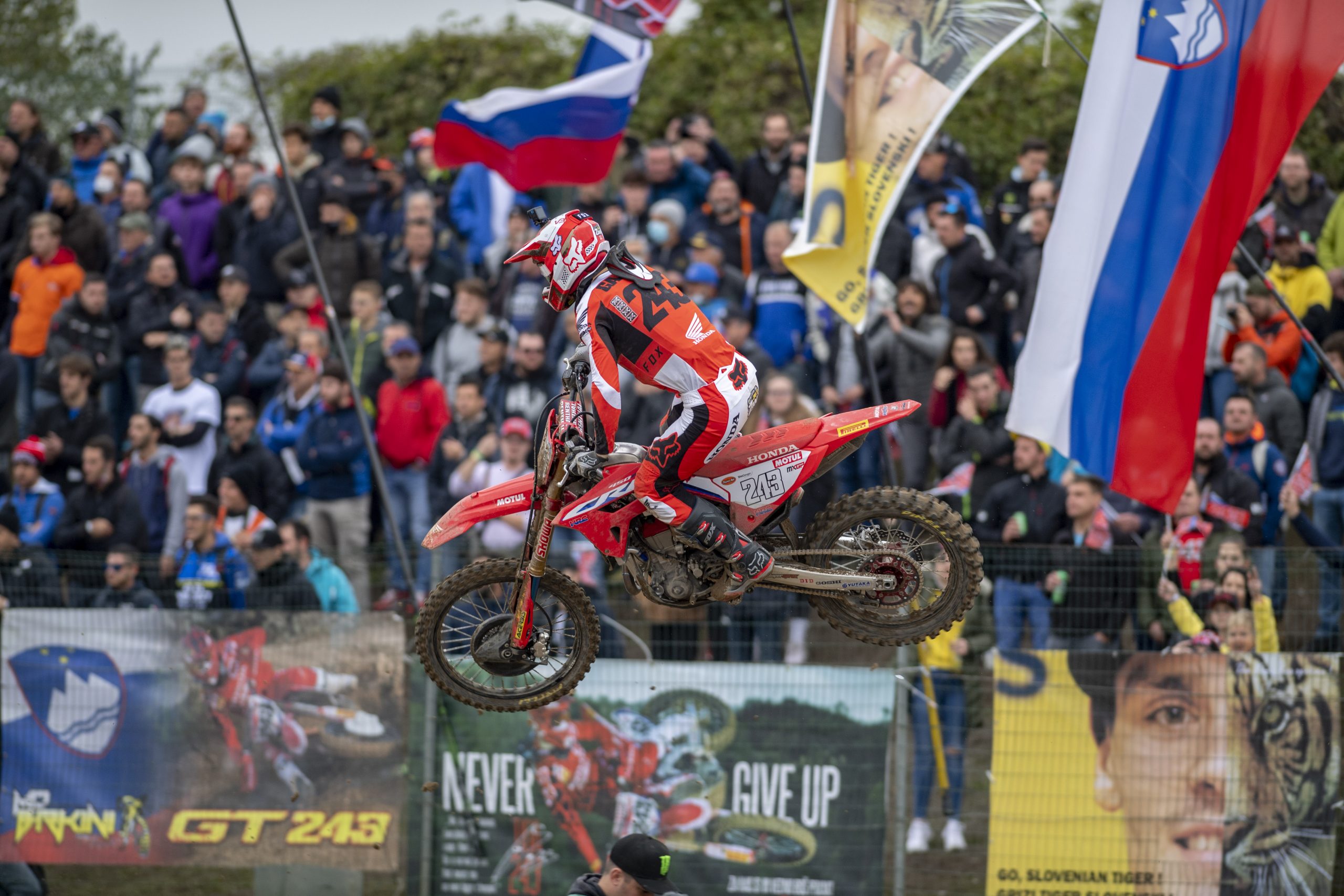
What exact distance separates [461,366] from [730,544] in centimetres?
766

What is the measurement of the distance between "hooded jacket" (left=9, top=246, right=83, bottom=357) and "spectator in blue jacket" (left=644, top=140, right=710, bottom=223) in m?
6.24

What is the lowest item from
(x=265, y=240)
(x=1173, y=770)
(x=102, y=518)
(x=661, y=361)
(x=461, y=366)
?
(x=1173, y=770)

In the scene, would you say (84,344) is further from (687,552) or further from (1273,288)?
(1273,288)

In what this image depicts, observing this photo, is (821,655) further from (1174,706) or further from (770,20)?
(770,20)

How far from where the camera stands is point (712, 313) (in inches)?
534

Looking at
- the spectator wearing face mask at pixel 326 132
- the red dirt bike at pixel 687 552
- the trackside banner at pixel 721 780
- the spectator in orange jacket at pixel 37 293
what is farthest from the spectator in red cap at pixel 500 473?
the spectator in orange jacket at pixel 37 293

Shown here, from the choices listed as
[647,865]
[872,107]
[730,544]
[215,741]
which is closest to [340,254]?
[215,741]

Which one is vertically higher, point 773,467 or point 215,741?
point 773,467

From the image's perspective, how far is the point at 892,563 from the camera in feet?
27.1

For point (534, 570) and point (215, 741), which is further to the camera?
point (215, 741)

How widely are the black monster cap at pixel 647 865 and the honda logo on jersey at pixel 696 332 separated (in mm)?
2444

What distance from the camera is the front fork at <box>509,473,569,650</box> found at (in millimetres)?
7867

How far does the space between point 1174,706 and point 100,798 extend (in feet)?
25.5

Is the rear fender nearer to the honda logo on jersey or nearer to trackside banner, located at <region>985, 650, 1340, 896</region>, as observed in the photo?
the honda logo on jersey
